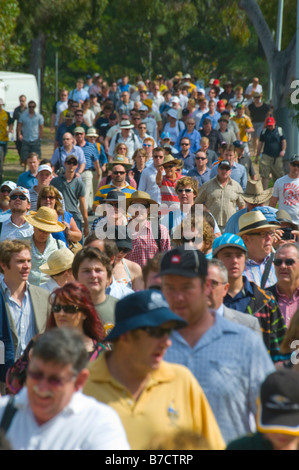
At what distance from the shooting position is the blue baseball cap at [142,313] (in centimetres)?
417

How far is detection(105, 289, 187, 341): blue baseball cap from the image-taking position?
13.7 ft

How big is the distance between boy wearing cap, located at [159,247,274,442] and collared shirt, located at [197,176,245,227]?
8071 mm

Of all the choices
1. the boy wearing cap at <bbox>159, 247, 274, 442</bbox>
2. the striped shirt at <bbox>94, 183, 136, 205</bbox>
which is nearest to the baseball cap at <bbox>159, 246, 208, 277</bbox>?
the boy wearing cap at <bbox>159, 247, 274, 442</bbox>

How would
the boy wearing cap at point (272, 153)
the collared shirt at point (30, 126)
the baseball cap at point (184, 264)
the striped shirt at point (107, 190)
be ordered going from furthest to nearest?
1. the collared shirt at point (30, 126)
2. the boy wearing cap at point (272, 153)
3. the striped shirt at point (107, 190)
4. the baseball cap at point (184, 264)

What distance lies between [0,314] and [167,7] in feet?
157

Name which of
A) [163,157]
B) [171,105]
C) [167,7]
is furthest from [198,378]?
[167,7]

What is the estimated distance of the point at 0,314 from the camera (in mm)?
7152

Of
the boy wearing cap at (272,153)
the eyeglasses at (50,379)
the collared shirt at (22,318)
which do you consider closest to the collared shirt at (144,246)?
the collared shirt at (22,318)

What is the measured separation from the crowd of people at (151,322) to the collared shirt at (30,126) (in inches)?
414

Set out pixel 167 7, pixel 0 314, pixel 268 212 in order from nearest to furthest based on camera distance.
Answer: pixel 0 314 < pixel 268 212 < pixel 167 7

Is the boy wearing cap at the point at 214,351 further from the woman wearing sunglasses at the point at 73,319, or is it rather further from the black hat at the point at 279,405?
the woman wearing sunglasses at the point at 73,319
